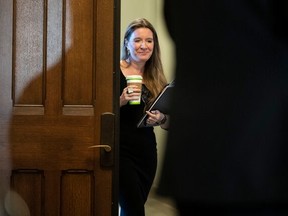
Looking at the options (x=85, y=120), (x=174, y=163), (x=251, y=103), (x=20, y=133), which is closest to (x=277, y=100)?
(x=251, y=103)

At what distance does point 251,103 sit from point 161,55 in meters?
2.21

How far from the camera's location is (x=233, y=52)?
0.45m

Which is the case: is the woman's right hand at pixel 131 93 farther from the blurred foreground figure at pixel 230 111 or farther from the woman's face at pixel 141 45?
the blurred foreground figure at pixel 230 111

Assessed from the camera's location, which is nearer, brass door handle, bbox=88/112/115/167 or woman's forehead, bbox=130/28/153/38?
brass door handle, bbox=88/112/115/167

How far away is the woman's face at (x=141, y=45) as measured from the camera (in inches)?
102

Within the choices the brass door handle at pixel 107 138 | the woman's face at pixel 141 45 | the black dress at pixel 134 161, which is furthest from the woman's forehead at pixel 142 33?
the brass door handle at pixel 107 138

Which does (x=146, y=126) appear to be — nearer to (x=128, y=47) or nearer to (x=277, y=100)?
(x=128, y=47)

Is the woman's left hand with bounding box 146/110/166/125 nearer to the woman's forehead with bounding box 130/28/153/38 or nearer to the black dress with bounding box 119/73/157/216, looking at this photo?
the black dress with bounding box 119/73/157/216

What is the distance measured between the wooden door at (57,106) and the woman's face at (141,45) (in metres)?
0.82

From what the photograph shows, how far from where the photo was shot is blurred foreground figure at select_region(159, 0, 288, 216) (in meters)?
0.43

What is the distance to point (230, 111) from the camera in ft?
1.49

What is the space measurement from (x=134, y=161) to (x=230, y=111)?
6.46ft

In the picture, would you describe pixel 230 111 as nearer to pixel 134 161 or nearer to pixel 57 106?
pixel 57 106

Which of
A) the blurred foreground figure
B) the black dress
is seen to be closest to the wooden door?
the black dress
